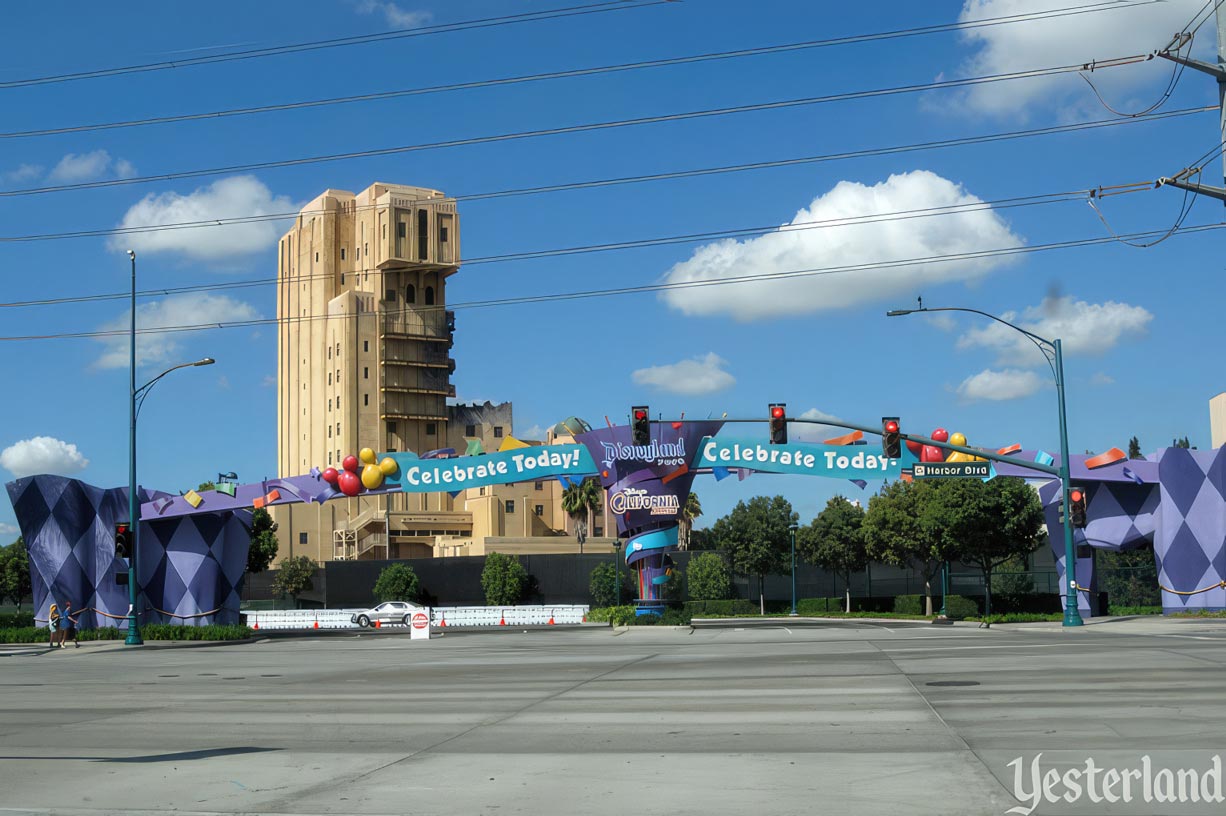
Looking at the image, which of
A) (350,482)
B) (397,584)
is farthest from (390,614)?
(397,584)

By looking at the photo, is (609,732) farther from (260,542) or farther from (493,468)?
(260,542)

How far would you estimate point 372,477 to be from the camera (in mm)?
49094

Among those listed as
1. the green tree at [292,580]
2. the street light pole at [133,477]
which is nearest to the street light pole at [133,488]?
the street light pole at [133,477]

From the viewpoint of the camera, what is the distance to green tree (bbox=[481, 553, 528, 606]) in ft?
293

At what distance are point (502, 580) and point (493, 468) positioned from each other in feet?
135

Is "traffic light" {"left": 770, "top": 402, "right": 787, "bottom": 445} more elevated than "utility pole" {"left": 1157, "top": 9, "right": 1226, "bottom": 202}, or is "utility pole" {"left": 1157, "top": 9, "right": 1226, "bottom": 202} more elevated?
"utility pole" {"left": 1157, "top": 9, "right": 1226, "bottom": 202}

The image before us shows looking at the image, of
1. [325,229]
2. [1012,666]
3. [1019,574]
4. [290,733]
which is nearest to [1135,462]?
[1012,666]

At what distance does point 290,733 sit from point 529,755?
3.87m

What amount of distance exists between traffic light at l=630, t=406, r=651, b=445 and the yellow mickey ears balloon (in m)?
15.9

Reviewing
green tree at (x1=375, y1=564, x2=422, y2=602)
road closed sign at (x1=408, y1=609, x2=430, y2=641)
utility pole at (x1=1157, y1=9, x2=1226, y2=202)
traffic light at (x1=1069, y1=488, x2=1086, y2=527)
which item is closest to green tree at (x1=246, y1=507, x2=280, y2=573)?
green tree at (x1=375, y1=564, x2=422, y2=602)

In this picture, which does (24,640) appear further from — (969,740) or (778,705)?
(969,740)

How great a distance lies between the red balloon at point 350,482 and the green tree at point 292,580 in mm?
59242

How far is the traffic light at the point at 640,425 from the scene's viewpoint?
36.0 metres

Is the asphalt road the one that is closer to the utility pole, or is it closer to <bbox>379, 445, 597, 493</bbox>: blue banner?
the utility pole
